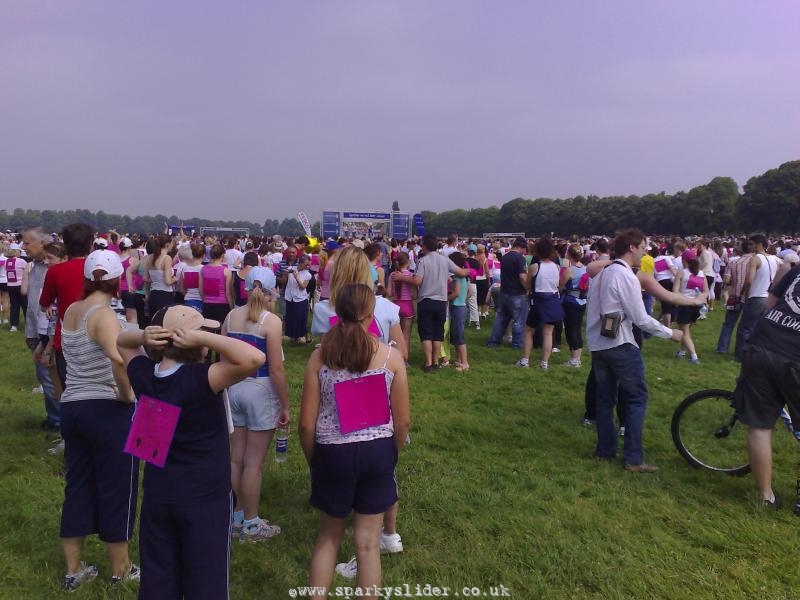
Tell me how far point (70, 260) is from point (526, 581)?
403 centimetres

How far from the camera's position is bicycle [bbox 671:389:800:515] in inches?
194

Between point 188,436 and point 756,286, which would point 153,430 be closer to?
point 188,436

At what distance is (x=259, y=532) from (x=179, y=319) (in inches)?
83.9

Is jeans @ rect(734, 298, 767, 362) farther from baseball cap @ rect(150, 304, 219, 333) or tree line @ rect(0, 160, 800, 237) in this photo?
tree line @ rect(0, 160, 800, 237)

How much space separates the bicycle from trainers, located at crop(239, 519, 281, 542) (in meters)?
3.75

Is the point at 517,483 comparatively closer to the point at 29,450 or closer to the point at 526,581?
the point at 526,581

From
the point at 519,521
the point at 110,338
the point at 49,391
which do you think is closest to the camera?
the point at 110,338

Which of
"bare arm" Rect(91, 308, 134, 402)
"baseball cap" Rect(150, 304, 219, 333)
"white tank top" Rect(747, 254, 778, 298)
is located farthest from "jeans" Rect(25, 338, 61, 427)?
"white tank top" Rect(747, 254, 778, 298)

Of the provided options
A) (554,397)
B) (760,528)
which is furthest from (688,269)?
(760,528)

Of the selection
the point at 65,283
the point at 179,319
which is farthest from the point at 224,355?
the point at 65,283

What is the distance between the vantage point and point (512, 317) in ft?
32.8

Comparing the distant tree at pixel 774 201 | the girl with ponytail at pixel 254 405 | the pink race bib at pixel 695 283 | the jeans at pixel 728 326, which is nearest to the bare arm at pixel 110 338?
the girl with ponytail at pixel 254 405

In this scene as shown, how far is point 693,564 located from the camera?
3.46 metres

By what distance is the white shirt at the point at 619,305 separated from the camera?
4.59 metres
